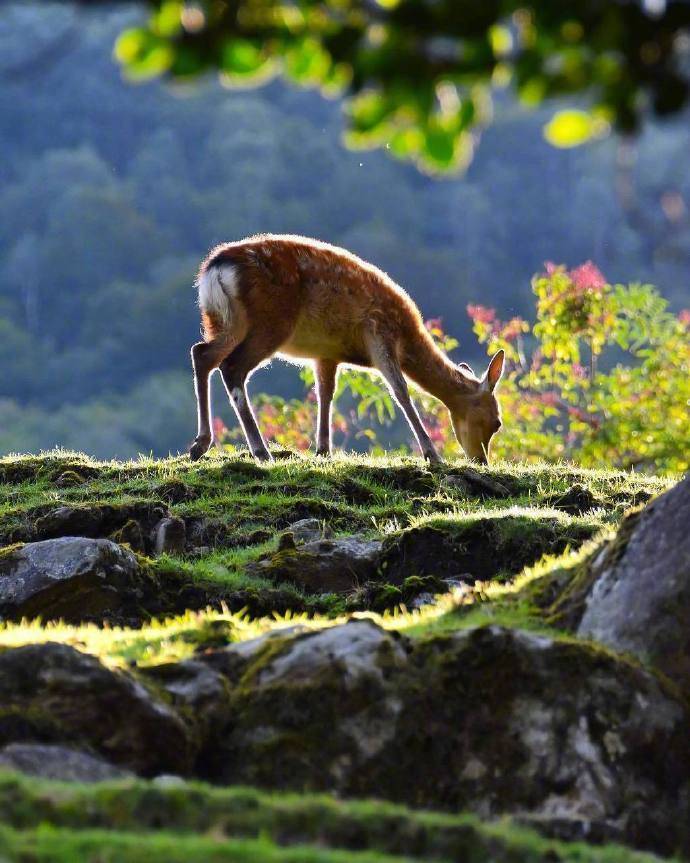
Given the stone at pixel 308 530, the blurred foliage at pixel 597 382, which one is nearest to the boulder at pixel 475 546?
the stone at pixel 308 530

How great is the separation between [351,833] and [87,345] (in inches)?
2277

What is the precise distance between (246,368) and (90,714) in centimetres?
887

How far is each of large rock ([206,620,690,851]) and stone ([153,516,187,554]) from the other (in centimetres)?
475

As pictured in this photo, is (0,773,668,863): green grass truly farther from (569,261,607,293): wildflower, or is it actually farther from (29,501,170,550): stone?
(569,261,607,293): wildflower

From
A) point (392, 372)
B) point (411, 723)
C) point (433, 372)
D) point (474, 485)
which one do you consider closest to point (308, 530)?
point (474, 485)

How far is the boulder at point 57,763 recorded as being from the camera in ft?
16.5

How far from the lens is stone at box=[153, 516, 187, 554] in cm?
1058

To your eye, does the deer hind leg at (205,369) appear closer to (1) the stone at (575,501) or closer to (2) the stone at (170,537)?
(2) the stone at (170,537)

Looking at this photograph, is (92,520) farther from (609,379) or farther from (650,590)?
(609,379)

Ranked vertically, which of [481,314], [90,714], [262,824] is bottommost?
[262,824]

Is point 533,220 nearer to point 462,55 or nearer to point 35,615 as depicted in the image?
point 35,615

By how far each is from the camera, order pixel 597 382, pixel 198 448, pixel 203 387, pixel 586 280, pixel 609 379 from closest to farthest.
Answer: pixel 198 448 → pixel 203 387 → pixel 609 379 → pixel 586 280 → pixel 597 382

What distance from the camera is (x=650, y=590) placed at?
627 cm

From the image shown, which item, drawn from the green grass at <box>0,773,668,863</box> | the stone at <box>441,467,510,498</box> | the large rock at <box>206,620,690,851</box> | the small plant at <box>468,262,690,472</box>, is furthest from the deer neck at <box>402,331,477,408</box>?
the green grass at <box>0,773,668,863</box>
